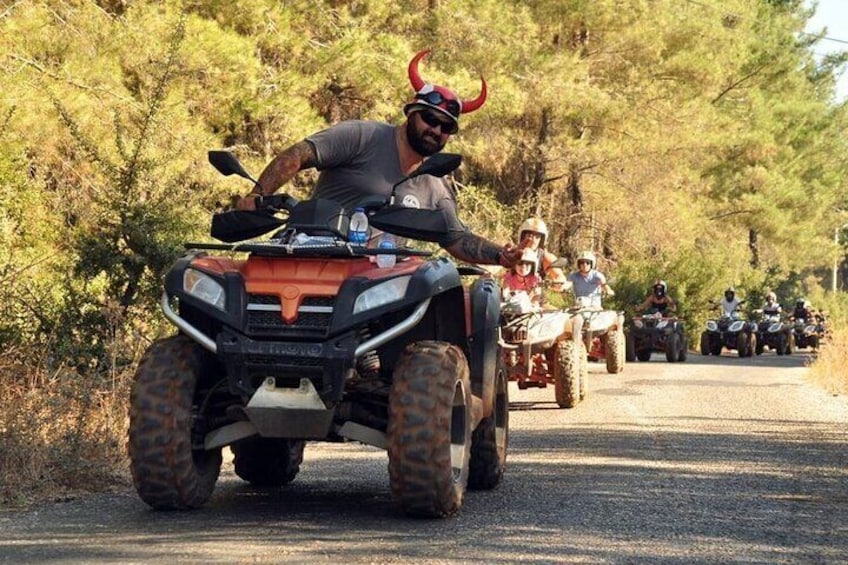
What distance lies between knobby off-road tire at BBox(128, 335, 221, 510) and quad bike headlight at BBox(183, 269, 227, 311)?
0.35 meters

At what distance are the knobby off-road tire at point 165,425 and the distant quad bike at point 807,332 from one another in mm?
38566

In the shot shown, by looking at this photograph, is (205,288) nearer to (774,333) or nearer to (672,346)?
(672,346)

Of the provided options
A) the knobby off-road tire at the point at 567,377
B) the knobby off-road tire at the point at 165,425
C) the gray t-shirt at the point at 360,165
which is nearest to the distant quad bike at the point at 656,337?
the knobby off-road tire at the point at 567,377

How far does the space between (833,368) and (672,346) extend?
896cm

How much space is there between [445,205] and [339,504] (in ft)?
5.81

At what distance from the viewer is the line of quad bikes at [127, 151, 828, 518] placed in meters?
7.37

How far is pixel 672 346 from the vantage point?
105 ft

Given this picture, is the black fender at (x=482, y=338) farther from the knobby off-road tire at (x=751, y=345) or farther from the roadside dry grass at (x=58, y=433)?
the knobby off-road tire at (x=751, y=345)

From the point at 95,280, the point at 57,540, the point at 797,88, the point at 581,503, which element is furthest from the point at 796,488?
the point at 797,88

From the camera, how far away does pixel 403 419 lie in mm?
7320

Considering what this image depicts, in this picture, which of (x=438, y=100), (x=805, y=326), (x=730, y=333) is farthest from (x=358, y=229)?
(x=805, y=326)

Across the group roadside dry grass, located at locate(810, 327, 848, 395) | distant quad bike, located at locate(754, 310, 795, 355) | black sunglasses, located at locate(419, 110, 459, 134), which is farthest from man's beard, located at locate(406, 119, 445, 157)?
distant quad bike, located at locate(754, 310, 795, 355)

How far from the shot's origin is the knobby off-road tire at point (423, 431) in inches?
288

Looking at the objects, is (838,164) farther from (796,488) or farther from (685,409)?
(796,488)
